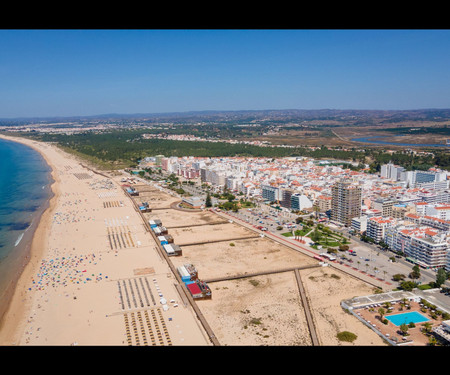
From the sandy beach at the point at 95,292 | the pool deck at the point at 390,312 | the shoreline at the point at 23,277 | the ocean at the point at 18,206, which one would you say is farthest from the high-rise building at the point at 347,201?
the ocean at the point at 18,206

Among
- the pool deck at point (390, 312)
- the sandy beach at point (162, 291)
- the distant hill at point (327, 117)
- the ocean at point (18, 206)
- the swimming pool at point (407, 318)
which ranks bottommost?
the swimming pool at point (407, 318)

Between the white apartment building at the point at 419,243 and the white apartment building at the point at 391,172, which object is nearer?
the white apartment building at the point at 419,243

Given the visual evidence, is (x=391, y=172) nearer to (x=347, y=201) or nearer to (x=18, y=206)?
(x=347, y=201)

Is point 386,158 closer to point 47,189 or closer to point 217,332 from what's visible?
point 47,189

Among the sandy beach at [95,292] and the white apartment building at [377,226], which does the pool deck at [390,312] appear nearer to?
the sandy beach at [95,292]

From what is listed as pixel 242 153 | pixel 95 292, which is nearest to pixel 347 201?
pixel 95 292
